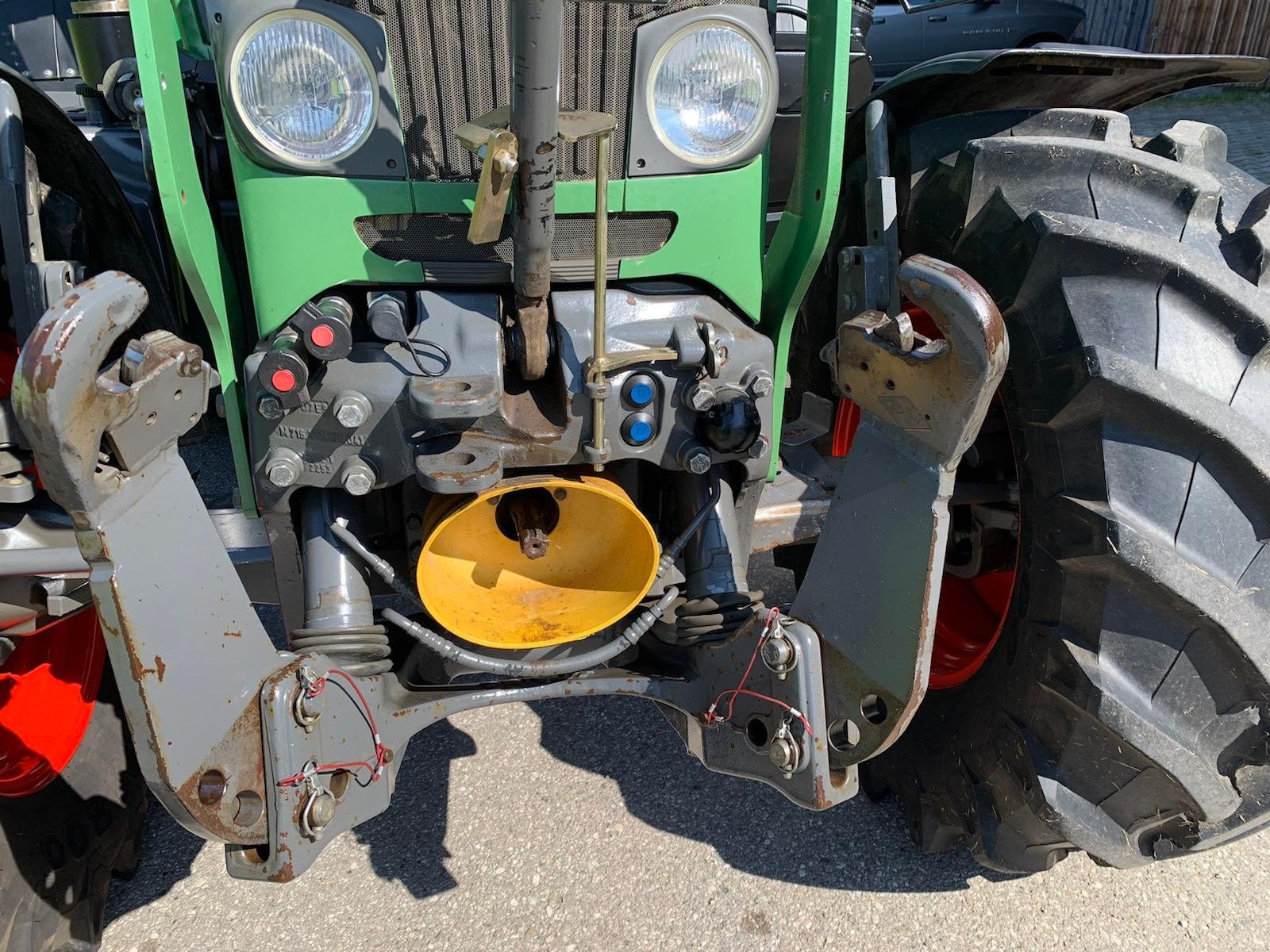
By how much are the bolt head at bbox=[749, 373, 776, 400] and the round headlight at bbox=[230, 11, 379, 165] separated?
2.66 feet

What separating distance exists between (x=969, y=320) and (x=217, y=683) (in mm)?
1304

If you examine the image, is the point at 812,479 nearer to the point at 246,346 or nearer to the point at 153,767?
the point at 246,346

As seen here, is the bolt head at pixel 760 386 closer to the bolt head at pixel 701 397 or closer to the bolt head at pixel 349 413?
the bolt head at pixel 701 397

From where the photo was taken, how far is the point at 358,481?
5.52 ft

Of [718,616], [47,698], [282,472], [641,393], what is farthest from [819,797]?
[47,698]

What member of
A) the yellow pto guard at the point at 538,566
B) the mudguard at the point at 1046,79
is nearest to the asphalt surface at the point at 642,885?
the yellow pto guard at the point at 538,566

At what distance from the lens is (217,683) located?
1.53 meters

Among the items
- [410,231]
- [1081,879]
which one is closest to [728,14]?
[410,231]

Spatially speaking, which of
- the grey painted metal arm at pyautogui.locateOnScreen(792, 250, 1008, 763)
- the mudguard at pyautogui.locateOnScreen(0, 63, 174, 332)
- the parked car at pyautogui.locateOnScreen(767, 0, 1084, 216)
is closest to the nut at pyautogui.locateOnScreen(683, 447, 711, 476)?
the grey painted metal arm at pyautogui.locateOnScreen(792, 250, 1008, 763)

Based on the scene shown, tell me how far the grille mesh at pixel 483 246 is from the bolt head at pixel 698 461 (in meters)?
0.40

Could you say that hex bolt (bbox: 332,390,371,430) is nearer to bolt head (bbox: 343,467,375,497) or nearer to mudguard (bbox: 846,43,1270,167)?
bolt head (bbox: 343,467,375,497)

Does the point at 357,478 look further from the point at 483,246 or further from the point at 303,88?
the point at 303,88

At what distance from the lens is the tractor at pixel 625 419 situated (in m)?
1.48

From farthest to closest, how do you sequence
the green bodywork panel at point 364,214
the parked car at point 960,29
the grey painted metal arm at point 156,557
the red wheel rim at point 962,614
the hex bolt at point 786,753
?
the parked car at point 960,29 < the red wheel rim at point 962,614 < the hex bolt at point 786,753 < the green bodywork panel at point 364,214 < the grey painted metal arm at point 156,557
